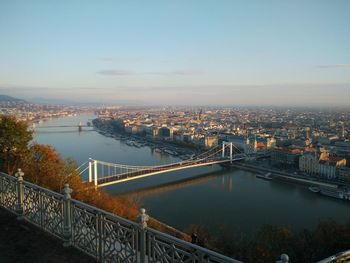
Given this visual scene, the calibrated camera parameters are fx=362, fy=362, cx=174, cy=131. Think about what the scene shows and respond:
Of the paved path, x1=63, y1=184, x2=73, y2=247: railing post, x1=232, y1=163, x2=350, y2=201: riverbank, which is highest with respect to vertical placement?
x1=63, y1=184, x2=73, y2=247: railing post

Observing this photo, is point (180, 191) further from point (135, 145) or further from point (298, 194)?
point (135, 145)

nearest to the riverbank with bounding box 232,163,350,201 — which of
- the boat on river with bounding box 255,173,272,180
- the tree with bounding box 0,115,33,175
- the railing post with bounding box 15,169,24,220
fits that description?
the boat on river with bounding box 255,173,272,180

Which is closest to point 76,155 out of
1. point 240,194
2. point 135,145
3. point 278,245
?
point 135,145

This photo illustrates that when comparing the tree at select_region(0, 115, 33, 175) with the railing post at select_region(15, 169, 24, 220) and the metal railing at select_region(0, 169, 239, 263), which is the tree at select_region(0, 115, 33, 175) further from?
the railing post at select_region(15, 169, 24, 220)

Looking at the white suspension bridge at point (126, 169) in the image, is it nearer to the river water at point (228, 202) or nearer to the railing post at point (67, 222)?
the river water at point (228, 202)

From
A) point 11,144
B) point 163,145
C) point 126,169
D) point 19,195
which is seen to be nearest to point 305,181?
point 126,169

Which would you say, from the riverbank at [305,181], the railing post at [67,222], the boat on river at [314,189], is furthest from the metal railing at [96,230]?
the boat on river at [314,189]
